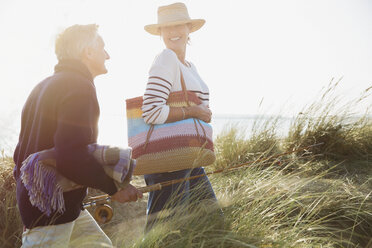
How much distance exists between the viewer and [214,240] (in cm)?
176

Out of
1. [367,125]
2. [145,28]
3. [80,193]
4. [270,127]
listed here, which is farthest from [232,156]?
[80,193]

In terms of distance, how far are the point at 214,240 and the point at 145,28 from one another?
5.60 ft

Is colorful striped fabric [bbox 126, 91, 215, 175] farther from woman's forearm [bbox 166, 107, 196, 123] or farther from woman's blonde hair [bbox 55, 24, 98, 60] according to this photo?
woman's blonde hair [bbox 55, 24, 98, 60]

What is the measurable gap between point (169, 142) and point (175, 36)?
843 mm

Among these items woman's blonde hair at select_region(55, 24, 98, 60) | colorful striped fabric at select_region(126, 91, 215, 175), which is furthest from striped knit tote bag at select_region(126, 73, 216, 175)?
woman's blonde hair at select_region(55, 24, 98, 60)

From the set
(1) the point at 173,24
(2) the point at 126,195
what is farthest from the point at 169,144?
(1) the point at 173,24

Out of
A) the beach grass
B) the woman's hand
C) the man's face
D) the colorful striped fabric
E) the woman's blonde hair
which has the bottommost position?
the beach grass

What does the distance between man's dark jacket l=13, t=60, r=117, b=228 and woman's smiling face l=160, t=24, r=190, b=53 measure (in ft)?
2.57

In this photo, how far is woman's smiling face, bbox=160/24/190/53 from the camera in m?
2.17

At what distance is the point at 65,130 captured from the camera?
1384 mm

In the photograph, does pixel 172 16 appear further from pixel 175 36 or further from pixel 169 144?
pixel 169 144

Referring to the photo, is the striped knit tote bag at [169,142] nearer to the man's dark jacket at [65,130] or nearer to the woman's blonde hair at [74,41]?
the man's dark jacket at [65,130]

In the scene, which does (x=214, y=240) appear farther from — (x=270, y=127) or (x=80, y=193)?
(x=270, y=127)

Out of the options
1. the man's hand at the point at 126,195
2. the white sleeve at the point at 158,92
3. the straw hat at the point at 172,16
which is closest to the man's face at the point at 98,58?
the white sleeve at the point at 158,92
